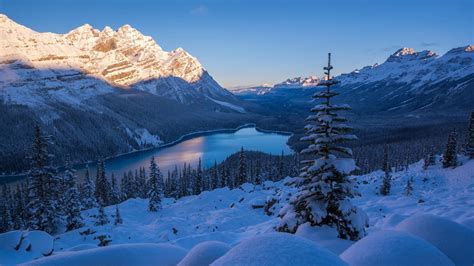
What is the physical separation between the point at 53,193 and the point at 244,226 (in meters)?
20.7

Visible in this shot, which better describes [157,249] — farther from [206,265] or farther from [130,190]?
[130,190]

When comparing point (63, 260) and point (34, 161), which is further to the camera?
point (34, 161)

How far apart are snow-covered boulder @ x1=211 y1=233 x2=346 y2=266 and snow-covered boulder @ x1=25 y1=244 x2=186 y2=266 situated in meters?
3.81

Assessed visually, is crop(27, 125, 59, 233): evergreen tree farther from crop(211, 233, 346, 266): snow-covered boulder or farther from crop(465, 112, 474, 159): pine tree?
crop(465, 112, 474, 159): pine tree

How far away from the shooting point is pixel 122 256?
21.5 feet

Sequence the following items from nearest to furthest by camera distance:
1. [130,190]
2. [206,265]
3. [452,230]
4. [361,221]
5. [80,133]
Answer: [206,265]
[452,230]
[361,221]
[130,190]
[80,133]

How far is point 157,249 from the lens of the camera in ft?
23.1

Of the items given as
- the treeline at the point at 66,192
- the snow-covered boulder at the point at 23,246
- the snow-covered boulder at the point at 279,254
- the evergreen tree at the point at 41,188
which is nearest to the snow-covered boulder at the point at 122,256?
the snow-covered boulder at the point at 279,254

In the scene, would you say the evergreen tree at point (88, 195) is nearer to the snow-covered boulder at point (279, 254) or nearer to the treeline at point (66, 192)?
the treeline at point (66, 192)

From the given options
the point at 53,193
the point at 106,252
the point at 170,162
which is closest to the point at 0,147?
the point at 170,162

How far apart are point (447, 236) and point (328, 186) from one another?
16.2 feet

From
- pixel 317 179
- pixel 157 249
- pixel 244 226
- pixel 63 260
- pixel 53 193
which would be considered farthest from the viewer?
pixel 53 193

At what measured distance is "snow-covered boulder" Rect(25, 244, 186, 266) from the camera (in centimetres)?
597

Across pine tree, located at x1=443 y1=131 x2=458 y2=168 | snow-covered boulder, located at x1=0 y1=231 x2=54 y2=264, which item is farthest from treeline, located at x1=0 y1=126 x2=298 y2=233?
pine tree, located at x1=443 y1=131 x2=458 y2=168
